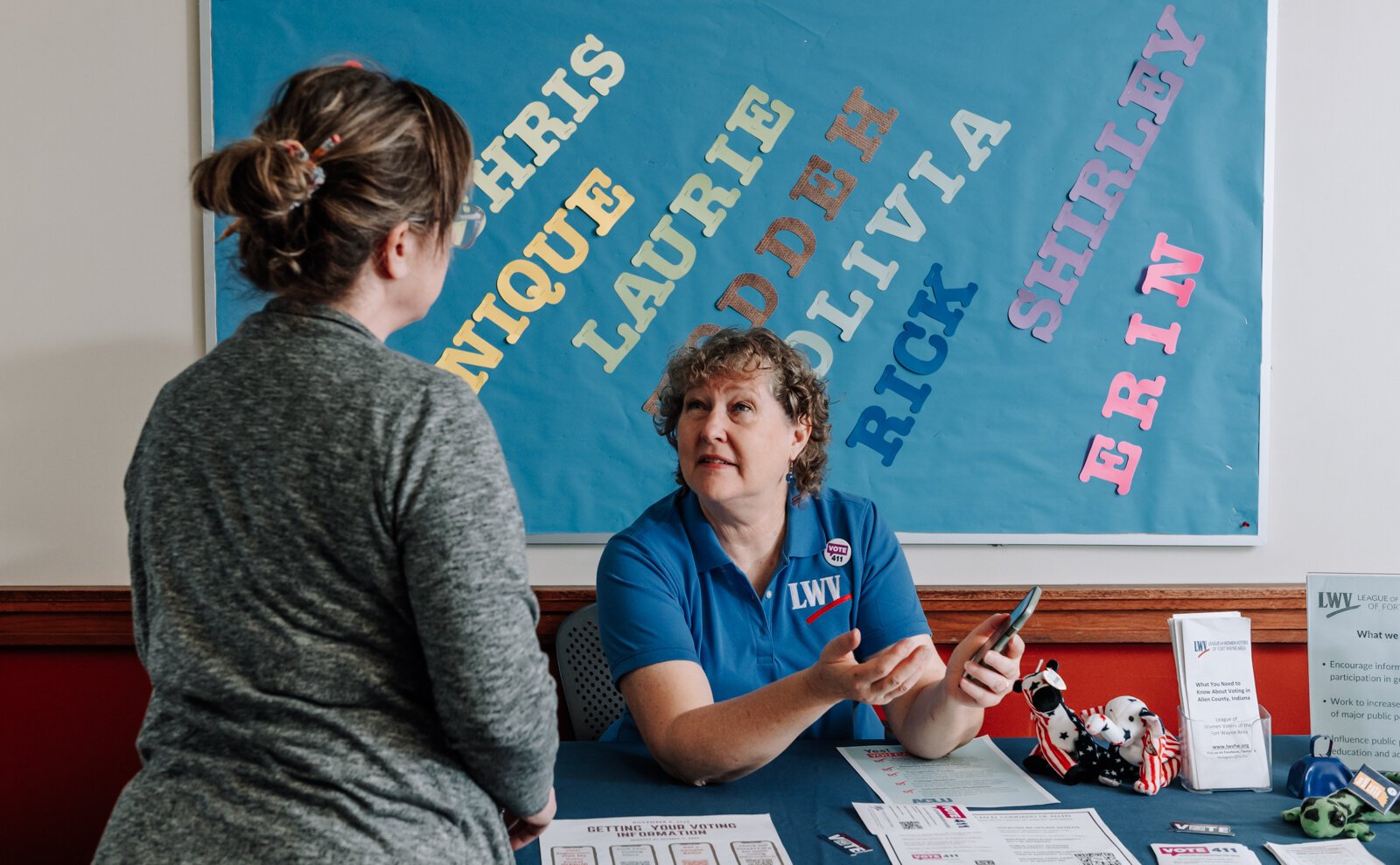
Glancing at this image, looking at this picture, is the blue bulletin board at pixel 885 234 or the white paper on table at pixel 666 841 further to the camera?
the blue bulletin board at pixel 885 234

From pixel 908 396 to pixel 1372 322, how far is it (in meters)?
1.12

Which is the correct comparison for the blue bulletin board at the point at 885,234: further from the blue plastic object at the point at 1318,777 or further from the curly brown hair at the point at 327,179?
the curly brown hair at the point at 327,179

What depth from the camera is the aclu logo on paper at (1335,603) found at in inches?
65.4

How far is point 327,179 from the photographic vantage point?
0.93 m

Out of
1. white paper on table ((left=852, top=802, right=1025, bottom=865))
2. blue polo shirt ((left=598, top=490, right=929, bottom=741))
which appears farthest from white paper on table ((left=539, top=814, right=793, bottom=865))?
blue polo shirt ((left=598, top=490, right=929, bottom=741))

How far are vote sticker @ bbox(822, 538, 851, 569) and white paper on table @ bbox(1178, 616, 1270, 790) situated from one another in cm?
53

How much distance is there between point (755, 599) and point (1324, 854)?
854mm

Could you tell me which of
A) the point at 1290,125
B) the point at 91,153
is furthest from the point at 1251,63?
the point at 91,153

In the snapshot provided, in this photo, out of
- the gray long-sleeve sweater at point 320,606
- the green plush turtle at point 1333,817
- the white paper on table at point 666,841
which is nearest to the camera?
the gray long-sleeve sweater at point 320,606

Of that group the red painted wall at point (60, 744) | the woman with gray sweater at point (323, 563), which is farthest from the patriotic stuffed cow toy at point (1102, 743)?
the red painted wall at point (60, 744)

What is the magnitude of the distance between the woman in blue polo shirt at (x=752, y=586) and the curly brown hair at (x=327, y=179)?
0.84 metres

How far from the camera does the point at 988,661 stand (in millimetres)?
1510

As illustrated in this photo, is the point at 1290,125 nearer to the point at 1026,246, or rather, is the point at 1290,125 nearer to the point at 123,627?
the point at 1026,246

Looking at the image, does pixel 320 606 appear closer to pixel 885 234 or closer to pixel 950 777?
pixel 950 777
